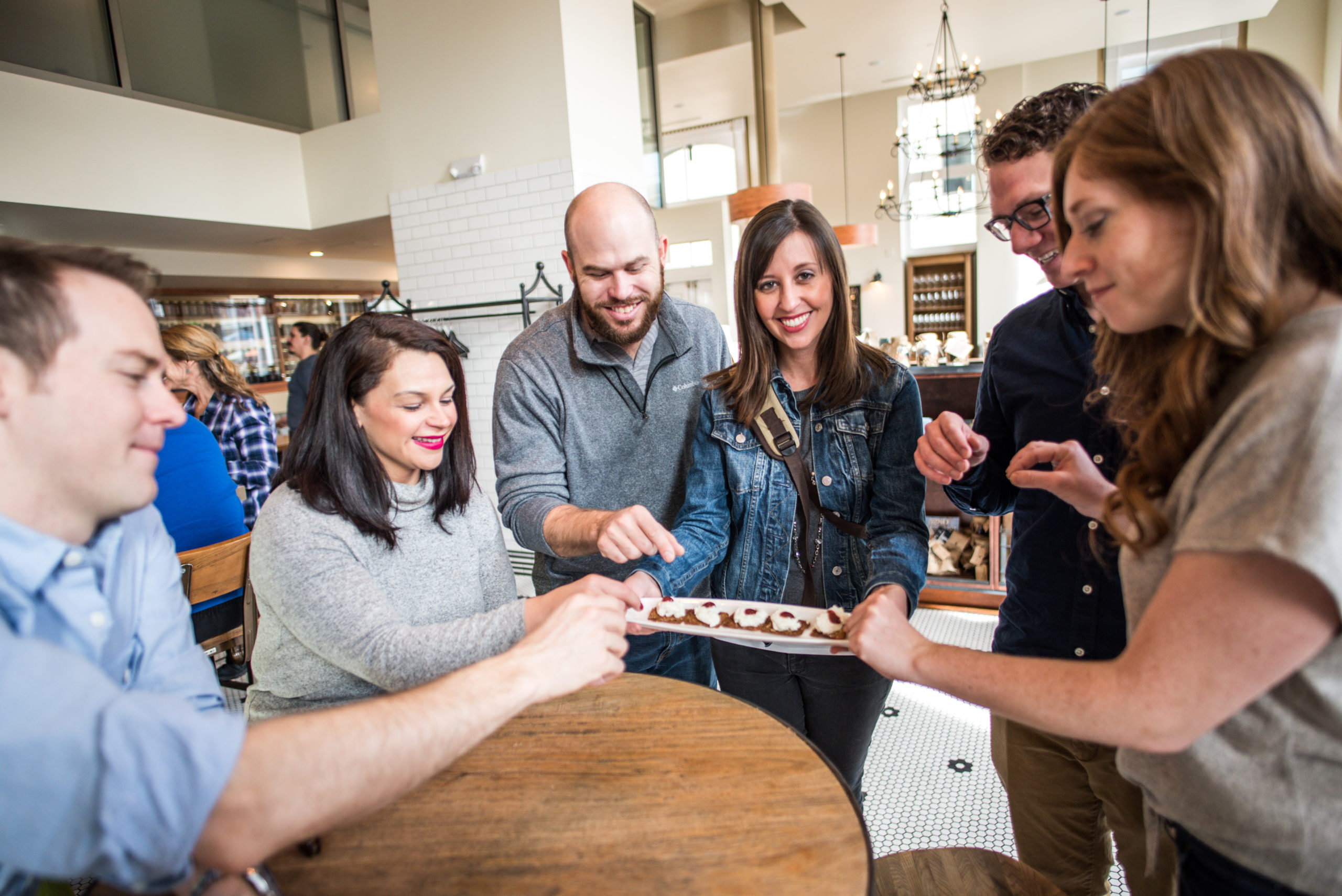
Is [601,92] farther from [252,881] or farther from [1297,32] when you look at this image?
[1297,32]

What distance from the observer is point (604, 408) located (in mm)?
2002

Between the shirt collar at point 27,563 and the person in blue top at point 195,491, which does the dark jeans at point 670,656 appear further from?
the person in blue top at point 195,491

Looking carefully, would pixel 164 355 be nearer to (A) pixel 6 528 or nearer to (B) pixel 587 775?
(A) pixel 6 528

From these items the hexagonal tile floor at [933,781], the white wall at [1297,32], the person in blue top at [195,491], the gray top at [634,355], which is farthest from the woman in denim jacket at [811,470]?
the white wall at [1297,32]

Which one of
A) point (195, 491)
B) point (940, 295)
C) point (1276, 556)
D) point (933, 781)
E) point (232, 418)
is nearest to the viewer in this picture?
point (1276, 556)

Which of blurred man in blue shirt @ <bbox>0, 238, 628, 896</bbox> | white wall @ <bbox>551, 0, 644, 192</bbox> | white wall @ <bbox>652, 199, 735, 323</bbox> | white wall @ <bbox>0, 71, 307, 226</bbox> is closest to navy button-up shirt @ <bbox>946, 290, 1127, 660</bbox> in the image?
blurred man in blue shirt @ <bbox>0, 238, 628, 896</bbox>

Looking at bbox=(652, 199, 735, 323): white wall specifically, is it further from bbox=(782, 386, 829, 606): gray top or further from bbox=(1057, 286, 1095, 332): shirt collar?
bbox=(1057, 286, 1095, 332): shirt collar

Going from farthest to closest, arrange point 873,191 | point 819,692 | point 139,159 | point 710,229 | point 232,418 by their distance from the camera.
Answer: point 873,191 < point 710,229 < point 139,159 < point 232,418 < point 819,692

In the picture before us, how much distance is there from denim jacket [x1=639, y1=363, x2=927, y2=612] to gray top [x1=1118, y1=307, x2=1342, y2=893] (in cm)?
77

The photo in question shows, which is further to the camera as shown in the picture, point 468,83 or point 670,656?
point 468,83

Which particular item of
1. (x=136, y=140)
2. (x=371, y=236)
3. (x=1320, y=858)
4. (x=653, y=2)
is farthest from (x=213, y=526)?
(x=653, y=2)

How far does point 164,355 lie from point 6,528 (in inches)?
10.9

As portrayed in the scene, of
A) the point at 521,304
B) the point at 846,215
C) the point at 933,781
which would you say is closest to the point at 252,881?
the point at 933,781

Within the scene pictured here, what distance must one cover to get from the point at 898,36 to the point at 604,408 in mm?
8179
